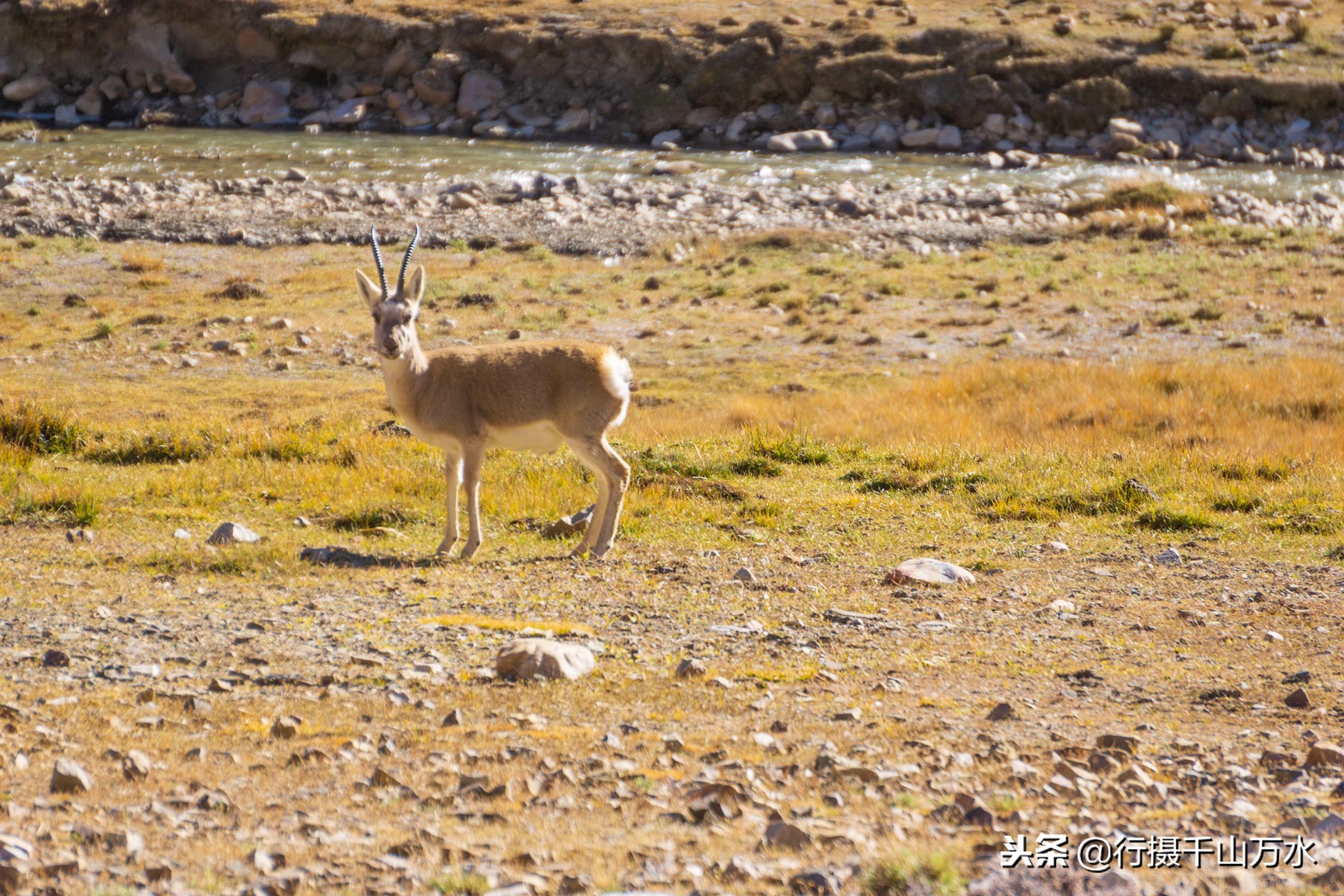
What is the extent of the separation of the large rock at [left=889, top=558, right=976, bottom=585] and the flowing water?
1211 inches

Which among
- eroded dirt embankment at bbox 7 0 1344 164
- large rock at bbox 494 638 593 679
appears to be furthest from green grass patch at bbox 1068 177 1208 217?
large rock at bbox 494 638 593 679

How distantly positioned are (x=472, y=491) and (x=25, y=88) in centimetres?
5389

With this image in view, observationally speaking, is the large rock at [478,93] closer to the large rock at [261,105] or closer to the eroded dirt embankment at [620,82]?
the eroded dirt embankment at [620,82]

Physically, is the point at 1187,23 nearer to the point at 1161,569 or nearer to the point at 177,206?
the point at 177,206

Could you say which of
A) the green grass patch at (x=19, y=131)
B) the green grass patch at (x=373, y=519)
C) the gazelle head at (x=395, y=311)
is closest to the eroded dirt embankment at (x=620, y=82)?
the green grass patch at (x=19, y=131)

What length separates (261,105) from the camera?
56281mm

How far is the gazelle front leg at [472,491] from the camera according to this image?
36.3 feet

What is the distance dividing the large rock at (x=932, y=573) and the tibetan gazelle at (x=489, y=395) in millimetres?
2431

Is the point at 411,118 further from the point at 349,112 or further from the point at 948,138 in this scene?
the point at 948,138

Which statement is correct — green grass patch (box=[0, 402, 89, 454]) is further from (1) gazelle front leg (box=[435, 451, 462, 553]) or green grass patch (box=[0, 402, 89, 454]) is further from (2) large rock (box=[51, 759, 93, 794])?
(2) large rock (box=[51, 759, 93, 794])

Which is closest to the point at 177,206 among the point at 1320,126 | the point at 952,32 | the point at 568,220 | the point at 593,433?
the point at 568,220

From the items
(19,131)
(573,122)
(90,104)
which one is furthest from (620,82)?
(19,131)

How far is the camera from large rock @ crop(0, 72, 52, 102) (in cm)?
5619

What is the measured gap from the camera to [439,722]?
6797mm
